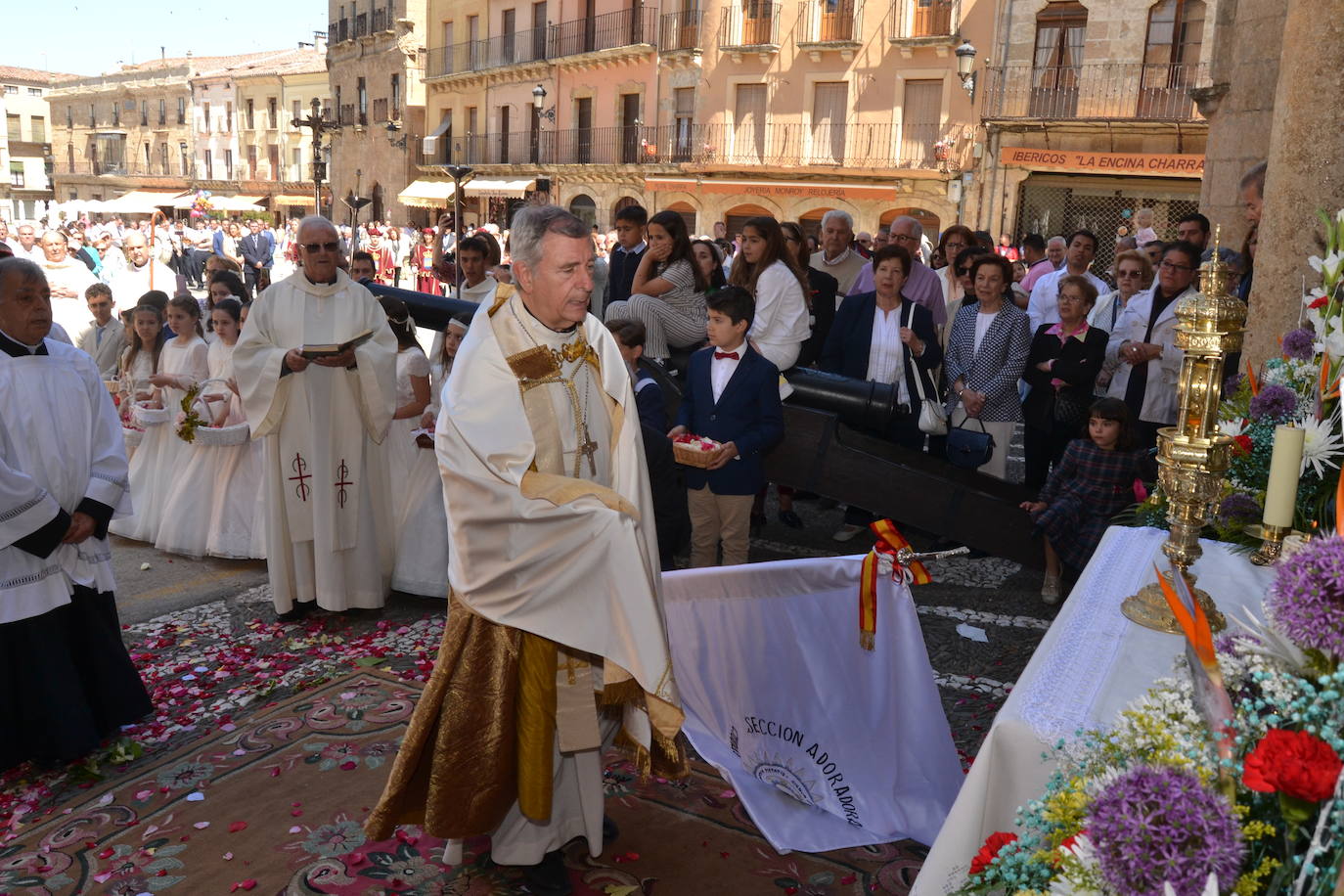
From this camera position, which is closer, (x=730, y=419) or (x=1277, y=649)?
(x=1277, y=649)

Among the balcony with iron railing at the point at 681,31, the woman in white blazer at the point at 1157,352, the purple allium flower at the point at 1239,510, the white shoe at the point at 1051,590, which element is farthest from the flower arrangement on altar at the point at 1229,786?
the balcony with iron railing at the point at 681,31

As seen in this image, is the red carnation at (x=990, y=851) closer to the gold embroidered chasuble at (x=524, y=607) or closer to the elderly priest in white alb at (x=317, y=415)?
the gold embroidered chasuble at (x=524, y=607)

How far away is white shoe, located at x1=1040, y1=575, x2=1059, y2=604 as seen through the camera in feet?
17.8

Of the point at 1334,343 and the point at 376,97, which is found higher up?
the point at 376,97

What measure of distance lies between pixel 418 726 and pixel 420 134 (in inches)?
1570

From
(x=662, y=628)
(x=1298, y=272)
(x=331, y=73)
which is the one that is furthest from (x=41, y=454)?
(x=331, y=73)

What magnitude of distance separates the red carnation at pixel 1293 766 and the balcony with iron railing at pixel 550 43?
30.6 metres

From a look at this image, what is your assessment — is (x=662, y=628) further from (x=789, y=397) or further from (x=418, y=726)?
(x=789, y=397)

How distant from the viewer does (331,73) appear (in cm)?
4462

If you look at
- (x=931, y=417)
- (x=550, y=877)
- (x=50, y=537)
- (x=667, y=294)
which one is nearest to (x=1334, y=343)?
(x=550, y=877)

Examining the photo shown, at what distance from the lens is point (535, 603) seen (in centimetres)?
293

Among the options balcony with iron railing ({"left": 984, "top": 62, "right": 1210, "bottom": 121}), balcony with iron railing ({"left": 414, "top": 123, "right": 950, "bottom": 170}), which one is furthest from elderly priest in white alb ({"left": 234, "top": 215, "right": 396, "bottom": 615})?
balcony with iron railing ({"left": 414, "top": 123, "right": 950, "bottom": 170})

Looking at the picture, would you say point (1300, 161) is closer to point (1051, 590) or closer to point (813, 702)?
point (1051, 590)

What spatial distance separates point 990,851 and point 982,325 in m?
4.93
